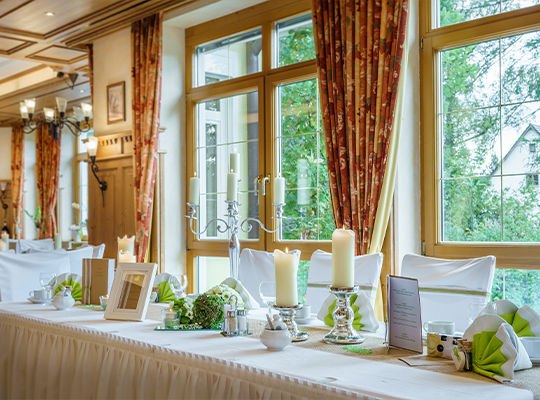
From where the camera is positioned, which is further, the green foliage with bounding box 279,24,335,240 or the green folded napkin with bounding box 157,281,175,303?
the green foliage with bounding box 279,24,335,240

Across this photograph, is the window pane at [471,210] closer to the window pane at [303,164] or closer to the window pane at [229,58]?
the window pane at [303,164]

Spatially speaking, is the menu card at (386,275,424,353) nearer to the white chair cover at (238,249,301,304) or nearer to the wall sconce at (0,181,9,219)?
the white chair cover at (238,249,301,304)

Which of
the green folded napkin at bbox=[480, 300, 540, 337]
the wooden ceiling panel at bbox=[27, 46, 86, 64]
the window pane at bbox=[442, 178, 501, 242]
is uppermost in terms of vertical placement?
the wooden ceiling panel at bbox=[27, 46, 86, 64]

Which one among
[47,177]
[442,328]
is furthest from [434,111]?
[47,177]

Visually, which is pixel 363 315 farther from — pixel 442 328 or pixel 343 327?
pixel 442 328

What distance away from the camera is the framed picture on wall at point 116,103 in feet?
18.5

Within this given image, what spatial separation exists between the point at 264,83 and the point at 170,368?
340 cm

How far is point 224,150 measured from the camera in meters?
5.16

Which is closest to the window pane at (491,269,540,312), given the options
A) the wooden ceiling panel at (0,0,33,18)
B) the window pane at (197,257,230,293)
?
the window pane at (197,257,230,293)

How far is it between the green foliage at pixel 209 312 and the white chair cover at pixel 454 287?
949 mm

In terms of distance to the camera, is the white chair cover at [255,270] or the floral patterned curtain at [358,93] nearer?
the white chair cover at [255,270]

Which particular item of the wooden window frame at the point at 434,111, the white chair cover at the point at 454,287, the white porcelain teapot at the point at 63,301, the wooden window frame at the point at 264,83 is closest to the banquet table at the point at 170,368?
the white porcelain teapot at the point at 63,301

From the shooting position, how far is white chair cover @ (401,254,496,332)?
2.33 m

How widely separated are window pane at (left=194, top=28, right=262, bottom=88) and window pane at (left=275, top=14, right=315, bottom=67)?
0.80 ft
